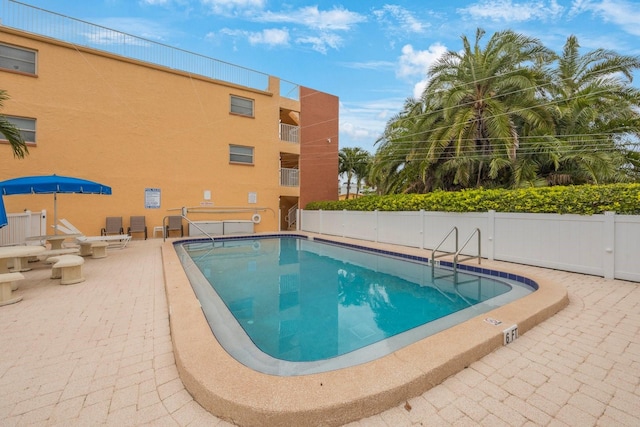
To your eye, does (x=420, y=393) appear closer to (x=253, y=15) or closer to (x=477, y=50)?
(x=477, y=50)

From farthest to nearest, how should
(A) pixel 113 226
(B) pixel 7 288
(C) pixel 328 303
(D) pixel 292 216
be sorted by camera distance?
(D) pixel 292 216 < (A) pixel 113 226 < (C) pixel 328 303 < (B) pixel 7 288

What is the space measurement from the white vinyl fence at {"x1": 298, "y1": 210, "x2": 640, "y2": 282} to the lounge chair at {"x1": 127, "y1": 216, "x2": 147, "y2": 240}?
34.6 ft

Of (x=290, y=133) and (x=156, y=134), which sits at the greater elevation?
(x=290, y=133)

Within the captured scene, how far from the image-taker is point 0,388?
2268mm

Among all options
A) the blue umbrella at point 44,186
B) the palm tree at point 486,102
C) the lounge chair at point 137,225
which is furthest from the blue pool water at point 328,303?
the palm tree at point 486,102

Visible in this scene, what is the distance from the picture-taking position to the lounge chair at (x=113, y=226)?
11.6 metres

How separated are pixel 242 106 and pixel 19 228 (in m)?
10.6

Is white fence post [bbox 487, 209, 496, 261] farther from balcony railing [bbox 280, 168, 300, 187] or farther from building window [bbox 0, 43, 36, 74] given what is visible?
building window [bbox 0, 43, 36, 74]

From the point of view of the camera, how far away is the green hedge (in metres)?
5.70

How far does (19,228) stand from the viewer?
26.5 feet

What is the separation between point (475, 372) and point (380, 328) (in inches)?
64.0

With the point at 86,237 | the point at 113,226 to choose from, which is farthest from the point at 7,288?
the point at 113,226

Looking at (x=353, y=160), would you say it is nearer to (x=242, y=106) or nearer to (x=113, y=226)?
(x=242, y=106)

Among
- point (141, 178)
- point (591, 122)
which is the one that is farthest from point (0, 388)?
point (591, 122)
